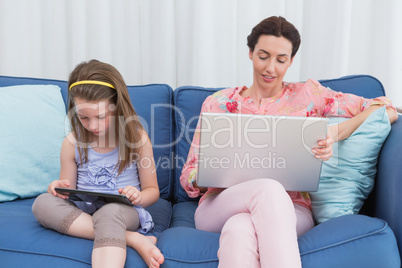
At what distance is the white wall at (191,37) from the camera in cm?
225

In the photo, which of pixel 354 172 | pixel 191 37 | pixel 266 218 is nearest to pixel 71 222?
pixel 266 218

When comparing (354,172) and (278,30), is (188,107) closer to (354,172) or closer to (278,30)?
(278,30)

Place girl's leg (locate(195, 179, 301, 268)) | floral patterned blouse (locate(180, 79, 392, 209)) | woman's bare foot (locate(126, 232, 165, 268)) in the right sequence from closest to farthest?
girl's leg (locate(195, 179, 301, 268))
woman's bare foot (locate(126, 232, 165, 268))
floral patterned blouse (locate(180, 79, 392, 209))

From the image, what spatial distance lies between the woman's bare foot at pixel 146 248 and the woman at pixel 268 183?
177 millimetres

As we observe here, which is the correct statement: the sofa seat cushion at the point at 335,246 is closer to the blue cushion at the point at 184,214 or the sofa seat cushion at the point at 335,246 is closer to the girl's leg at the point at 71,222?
the girl's leg at the point at 71,222

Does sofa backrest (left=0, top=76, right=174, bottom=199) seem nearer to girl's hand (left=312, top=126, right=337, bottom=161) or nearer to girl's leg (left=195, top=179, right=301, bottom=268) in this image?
girl's leg (left=195, top=179, right=301, bottom=268)

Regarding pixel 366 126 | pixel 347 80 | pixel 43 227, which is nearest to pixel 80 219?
pixel 43 227

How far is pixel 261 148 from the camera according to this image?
1188 millimetres

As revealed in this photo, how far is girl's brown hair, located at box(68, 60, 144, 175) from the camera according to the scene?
1.39 meters

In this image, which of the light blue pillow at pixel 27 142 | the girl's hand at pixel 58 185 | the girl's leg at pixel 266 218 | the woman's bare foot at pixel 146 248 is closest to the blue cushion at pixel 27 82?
the light blue pillow at pixel 27 142

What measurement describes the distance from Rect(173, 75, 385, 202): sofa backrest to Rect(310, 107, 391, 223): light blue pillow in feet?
1.31

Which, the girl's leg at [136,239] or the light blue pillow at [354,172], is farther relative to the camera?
the light blue pillow at [354,172]

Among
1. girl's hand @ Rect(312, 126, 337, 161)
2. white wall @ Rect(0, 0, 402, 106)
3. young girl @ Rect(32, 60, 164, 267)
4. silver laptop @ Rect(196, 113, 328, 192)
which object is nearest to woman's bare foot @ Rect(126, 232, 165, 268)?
young girl @ Rect(32, 60, 164, 267)

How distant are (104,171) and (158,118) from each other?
46cm
